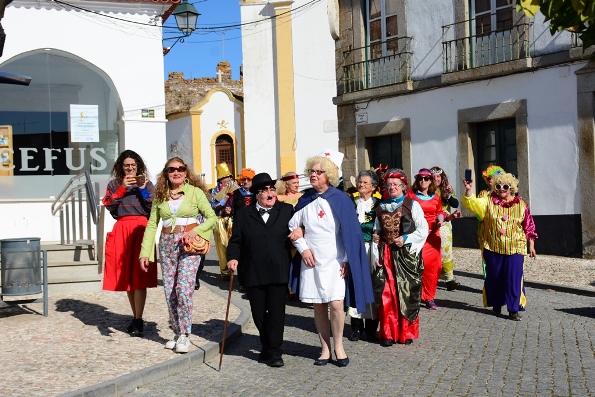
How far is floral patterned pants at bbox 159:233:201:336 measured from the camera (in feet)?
27.8

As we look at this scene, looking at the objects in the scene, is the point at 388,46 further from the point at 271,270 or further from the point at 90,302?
the point at 271,270

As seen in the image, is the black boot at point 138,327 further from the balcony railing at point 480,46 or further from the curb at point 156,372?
the balcony railing at point 480,46

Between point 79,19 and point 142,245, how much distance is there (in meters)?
10.6

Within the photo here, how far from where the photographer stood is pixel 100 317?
10.7 m

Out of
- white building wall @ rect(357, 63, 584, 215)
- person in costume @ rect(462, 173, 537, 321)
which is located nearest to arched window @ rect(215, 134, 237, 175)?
white building wall @ rect(357, 63, 584, 215)

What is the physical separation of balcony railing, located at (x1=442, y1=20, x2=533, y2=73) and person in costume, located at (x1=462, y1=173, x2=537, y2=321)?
8.32 m

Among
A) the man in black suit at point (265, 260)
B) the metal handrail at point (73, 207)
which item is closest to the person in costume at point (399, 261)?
the man in black suit at point (265, 260)

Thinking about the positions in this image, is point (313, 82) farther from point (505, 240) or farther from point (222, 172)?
point (505, 240)

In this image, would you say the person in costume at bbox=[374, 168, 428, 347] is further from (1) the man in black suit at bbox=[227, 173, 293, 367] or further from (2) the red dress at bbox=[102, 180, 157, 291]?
(2) the red dress at bbox=[102, 180, 157, 291]

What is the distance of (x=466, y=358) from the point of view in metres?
8.16

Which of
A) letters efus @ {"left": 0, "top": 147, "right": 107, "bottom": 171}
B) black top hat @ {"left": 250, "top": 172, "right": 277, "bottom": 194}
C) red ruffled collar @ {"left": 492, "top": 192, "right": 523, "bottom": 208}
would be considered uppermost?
letters efus @ {"left": 0, "top": 147, "right": 107, "bottom": 171}

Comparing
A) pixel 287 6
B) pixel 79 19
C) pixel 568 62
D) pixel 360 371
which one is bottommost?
pixel 360 371

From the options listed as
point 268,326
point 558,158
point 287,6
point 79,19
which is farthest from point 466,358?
point 287,6

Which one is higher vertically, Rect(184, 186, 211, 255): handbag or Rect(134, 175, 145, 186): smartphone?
Rect(134, 175, 145, 186): smartphone
